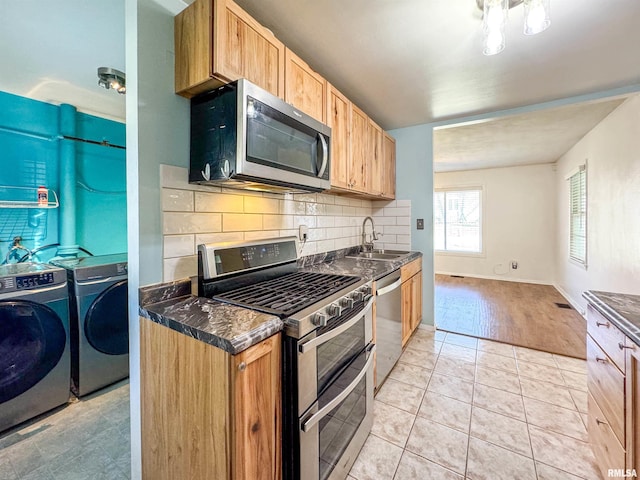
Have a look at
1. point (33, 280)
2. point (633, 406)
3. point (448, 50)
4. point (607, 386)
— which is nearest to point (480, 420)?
point (607, 386)

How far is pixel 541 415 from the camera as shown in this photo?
1744 millimetres

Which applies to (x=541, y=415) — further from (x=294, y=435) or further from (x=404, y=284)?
(x=294, y=435)

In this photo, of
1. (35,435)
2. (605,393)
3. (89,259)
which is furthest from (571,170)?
(35,435)

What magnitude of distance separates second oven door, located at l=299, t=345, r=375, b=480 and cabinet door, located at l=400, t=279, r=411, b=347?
0.89 meters

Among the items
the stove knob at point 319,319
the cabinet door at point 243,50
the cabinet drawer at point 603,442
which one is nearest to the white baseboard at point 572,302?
the cabinet drawer at point 603,442

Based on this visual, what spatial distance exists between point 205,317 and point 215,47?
1069mm

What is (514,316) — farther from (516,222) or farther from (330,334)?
(330,334)

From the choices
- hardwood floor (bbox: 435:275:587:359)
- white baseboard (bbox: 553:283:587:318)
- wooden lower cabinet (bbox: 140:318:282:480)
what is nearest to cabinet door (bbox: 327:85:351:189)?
wooden lower cabinet (bbox: 140:318:282:480)

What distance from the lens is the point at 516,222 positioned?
5504 mm

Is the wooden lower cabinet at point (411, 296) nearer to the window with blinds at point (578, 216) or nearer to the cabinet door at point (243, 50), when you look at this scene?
the cabinet door at point (243, 50)

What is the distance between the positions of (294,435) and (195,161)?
1233 millimetres

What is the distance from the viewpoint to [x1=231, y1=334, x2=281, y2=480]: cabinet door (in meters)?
0.83

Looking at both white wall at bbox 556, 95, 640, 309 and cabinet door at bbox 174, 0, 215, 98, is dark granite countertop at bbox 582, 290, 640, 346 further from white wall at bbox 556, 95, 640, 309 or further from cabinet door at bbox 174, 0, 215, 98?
cabinet door at bbox 174, 0, 215, 98

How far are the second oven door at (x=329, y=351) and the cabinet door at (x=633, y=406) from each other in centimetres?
102
